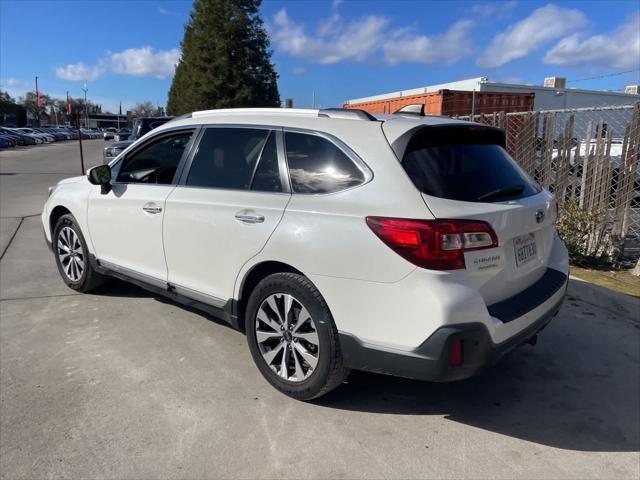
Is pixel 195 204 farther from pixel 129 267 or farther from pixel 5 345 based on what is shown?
pixel 5 345

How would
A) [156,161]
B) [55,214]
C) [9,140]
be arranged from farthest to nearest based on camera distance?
1. [9,140]
2. [55,214]
3. [156,161]

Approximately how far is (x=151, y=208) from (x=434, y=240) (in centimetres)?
244

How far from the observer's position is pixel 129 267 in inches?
171

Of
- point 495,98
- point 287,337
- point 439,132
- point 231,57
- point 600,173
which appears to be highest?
point 231,57

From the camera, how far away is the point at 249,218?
10.6 ft

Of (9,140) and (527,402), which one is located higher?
(9,140)

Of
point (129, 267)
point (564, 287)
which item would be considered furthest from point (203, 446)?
point (564, 287)

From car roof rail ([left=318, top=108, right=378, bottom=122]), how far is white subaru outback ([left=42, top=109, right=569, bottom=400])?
13mm

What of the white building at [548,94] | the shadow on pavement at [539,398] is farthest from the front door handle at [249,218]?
the white building at [548,94]

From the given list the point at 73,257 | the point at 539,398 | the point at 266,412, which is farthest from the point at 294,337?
the point at 73,257

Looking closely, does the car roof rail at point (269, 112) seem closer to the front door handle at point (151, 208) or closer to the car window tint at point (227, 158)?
the car window tint at point (227, 158)

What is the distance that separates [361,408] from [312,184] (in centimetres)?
144

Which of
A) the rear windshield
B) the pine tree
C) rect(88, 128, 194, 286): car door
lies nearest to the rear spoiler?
the rear windshield

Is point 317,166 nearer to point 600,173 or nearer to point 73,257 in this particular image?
point 73,257
